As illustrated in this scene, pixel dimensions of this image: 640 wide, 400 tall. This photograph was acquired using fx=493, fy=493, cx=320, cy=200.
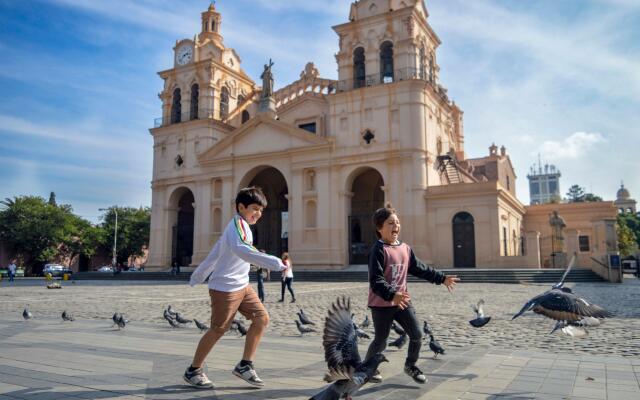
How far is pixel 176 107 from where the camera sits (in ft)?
143

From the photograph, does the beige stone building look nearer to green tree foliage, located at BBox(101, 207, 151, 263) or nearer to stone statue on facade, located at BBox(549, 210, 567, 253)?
stone statue on facade, located at BBox(549, 210, 567, 253)

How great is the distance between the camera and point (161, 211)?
139ft

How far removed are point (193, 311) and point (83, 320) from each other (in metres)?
2.73

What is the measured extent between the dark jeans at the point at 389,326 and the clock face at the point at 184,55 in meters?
41.7

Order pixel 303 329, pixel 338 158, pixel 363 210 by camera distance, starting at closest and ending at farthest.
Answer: pixel 303 329
pixel 338 158
pixel 363 210

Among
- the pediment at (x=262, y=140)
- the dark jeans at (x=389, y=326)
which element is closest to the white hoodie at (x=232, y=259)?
the dark jeans at (x=389, y=326)

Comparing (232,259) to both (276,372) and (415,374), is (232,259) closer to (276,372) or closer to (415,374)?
(276,372)

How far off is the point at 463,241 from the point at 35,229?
44.0 m

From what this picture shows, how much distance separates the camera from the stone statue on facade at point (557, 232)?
31969mm

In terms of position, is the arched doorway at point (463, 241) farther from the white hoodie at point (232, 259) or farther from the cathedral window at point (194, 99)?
the white hoodie at point (232, 259)

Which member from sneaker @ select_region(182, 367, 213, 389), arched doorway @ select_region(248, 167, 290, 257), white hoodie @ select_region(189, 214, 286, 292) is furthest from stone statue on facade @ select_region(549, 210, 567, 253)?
sneaker @ select_region(182, 367, 213, 389)

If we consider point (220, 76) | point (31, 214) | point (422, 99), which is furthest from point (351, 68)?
point (31, 214)

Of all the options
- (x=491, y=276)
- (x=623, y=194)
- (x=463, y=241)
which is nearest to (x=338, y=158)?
(x=463, y=241)

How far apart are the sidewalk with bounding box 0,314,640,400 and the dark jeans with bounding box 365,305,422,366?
371 mm
